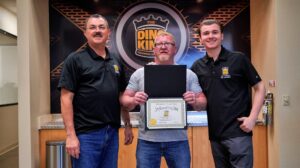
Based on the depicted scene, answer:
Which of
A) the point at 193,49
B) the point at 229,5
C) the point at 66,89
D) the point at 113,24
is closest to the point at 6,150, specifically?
the point at 113,24

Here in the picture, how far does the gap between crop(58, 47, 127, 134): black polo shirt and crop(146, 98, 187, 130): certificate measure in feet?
0.95

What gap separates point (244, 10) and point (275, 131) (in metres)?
1.70

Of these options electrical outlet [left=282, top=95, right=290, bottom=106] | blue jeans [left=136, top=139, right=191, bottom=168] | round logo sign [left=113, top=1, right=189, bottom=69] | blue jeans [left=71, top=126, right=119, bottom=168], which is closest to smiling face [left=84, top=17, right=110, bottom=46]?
blue jeans [left=71, top=126, right=119, bottom=168]

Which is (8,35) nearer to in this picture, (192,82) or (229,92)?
(192,82)

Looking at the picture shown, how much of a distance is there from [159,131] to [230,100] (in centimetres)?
53

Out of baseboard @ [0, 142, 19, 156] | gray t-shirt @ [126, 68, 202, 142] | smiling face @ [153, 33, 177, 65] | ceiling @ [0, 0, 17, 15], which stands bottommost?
baseboard @ [0, 142, 19, 156]

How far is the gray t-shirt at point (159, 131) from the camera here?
2262mm

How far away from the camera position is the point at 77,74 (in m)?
2.25

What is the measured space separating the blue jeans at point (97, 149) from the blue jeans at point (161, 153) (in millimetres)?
219

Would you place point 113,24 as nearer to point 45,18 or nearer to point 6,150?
point 45,18

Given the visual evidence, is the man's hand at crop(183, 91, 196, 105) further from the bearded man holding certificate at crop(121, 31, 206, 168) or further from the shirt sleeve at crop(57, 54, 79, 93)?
the shirt sleeve at crop(57, 54, 79, 93)

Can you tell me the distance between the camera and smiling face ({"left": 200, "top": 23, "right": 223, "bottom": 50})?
2262 millimetres

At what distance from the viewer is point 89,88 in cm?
227

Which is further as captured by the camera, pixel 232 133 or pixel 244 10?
pixel 244 10
